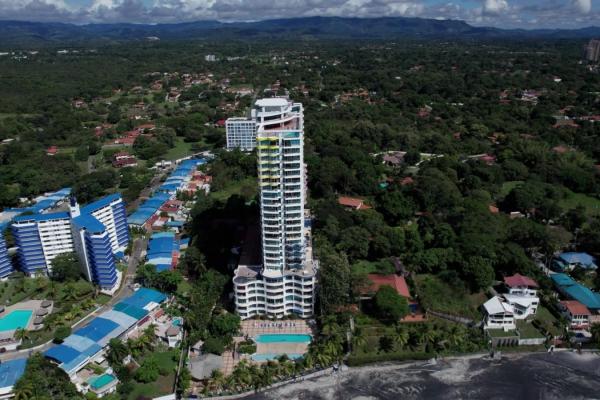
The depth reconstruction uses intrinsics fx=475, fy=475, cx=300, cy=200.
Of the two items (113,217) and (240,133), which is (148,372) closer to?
(113,217)

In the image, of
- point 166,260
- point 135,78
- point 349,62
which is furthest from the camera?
point 349,62

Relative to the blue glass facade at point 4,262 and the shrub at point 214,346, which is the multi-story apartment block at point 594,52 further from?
the blue glass facade at point 4,262

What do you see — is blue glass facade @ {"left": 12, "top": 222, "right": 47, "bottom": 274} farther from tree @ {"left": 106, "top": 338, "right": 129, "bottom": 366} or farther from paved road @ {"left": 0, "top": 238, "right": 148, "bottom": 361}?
tree @ {"left": 106, "top": 338, "right": 129, "bottom": 366}

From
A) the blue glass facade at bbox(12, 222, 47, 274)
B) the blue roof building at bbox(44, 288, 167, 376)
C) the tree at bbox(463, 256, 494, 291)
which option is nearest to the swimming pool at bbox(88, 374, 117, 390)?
the blue roof building at bbox(44, 288, 167, 376)

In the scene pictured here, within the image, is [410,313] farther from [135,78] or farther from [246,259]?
[135,78]

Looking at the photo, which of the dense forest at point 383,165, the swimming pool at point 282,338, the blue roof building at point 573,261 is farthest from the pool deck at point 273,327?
the blue roof building at point 573,261

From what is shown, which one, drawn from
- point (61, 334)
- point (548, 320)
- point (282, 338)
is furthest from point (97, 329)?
point (548, 320)

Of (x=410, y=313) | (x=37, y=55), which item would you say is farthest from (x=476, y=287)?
(x=37, y=55)
